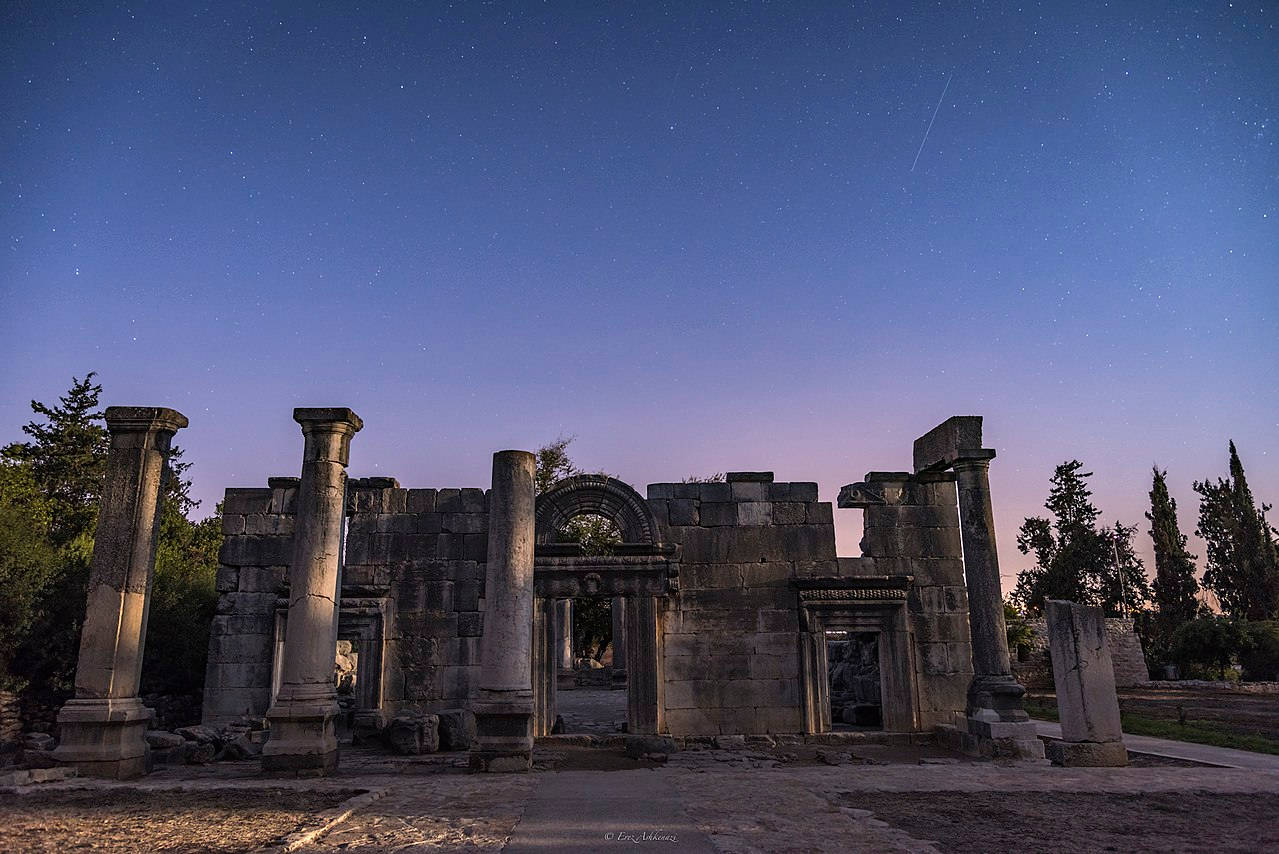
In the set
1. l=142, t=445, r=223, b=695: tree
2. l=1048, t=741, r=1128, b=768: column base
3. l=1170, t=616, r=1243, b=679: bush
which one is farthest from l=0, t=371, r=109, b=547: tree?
l=1170, t=616, r=1243, b=679: bush

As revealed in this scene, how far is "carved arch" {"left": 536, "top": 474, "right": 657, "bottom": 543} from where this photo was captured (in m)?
14.0

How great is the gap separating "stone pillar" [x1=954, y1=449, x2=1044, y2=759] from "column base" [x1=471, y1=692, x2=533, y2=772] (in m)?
6.82

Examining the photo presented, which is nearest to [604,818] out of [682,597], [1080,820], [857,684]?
[1080,820]

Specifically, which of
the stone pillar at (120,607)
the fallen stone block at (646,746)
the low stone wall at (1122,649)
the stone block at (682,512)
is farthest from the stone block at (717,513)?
the low stone wall at (1122,649)

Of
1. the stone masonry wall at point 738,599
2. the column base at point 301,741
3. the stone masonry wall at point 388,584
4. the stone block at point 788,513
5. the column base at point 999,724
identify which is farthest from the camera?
the stone block at point 788,513

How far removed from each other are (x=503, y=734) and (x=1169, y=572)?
45.6 metres

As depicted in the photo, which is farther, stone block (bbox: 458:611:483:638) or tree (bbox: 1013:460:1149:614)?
tree (bbox: 1013:460:1149:614)

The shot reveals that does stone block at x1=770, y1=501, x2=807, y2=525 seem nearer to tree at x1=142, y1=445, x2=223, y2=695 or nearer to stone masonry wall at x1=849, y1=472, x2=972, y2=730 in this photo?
stone masonry wall at x1=849, y1=472, x2=972, y2=730

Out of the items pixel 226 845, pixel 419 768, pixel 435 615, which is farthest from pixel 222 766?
pixel 226 845

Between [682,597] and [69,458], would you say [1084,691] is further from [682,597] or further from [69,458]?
[69,458]

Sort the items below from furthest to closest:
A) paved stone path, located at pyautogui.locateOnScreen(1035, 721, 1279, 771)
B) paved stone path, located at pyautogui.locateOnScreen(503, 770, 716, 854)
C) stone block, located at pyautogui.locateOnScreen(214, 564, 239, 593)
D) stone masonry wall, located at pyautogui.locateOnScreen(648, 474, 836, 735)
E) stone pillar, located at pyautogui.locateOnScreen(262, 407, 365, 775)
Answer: stone block, located at pyautogui.locateOnScreen(214, 564, 239, 593)
stone masonry wall, located at pyautogui.locateOnScreen(648, 474, 836, 735)
paved stone path, located at pyautogui.locateOnScreen(1035, 721, 1279, 771)
stone pillar, located at pyautogui.locateOnScreen(262, 407, 365, 775)
paved stone path, located at pyautogui.locateOnScreen(503, 770, 716, 854)

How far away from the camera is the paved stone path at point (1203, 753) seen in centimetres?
1038

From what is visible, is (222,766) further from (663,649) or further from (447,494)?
(663,649)

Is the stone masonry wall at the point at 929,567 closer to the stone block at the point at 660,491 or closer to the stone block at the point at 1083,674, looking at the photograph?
the stone block at the point at 1083,674
